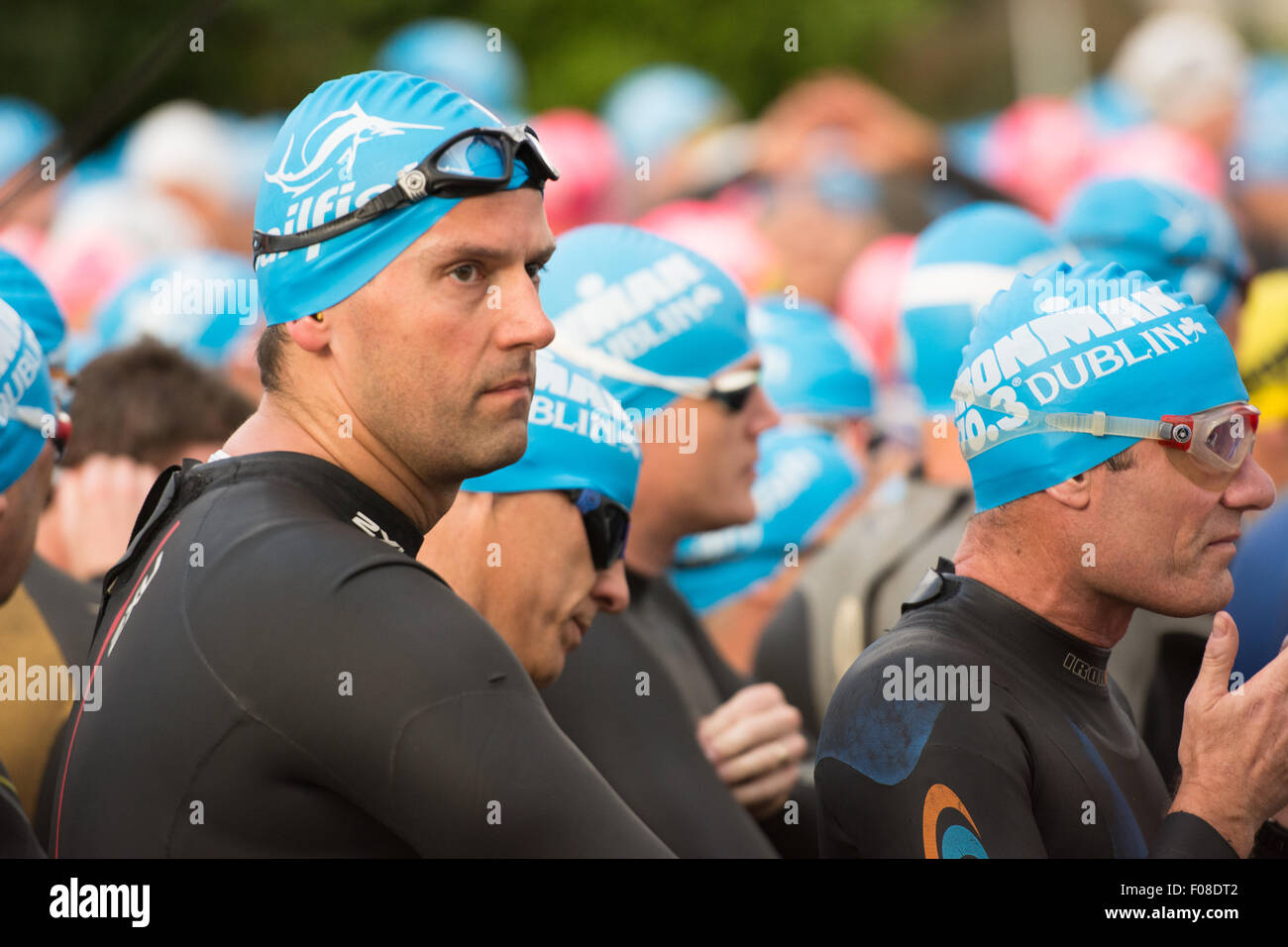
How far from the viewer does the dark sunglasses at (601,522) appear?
345 cm

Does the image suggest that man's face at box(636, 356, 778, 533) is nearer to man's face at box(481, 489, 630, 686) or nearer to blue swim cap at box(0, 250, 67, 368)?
man's face at box(481, 489, 630, 686)

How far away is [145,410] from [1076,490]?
3337mm

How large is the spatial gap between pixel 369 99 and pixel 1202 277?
11.7 ft

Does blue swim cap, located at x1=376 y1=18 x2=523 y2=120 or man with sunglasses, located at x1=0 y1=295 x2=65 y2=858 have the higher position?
blue swim cap, located at x1=376 y1=18 x2=523 y2=120

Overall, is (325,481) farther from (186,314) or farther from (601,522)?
(186,314)

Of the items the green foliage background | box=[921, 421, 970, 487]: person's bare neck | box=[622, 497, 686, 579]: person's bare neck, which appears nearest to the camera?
box=[622, 497, 686, 579]: person's bare neck

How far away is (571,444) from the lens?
347 centimetres

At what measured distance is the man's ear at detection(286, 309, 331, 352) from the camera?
8.06 feet

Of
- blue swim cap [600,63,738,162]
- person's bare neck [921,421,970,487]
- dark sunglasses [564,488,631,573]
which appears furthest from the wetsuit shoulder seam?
blue swim cap [600,63,738,162]

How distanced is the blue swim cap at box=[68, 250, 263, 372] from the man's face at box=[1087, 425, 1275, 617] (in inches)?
189

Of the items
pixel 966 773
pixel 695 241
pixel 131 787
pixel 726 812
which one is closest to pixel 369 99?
pixel 131 787

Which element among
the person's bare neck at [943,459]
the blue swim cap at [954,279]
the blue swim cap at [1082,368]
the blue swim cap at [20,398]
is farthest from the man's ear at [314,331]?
the blue swim cap at [954,279]

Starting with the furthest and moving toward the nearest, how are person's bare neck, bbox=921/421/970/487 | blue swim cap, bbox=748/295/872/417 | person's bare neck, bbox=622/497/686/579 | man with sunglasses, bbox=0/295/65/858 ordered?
blue swim cap, bbox=748/295/872/417 → person's bare neck, bbox=921/421/970/487 → person's bare neck, bbox=622/497/686/579 → man with sunglasses, bbox=0/295/65/858

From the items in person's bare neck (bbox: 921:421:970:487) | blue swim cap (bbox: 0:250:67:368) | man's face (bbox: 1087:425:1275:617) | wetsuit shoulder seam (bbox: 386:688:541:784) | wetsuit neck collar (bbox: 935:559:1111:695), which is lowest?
wetsuit shoulder seam (bbox: 386:688:541:784)
